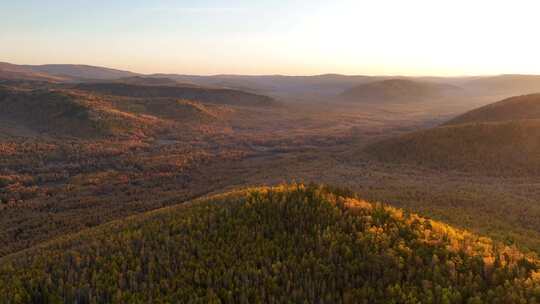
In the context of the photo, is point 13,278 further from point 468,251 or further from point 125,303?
point 468,251

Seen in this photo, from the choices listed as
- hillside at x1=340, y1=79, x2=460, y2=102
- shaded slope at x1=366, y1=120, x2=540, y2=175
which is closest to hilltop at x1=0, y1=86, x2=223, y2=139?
shaded slope at x1=366, y1=120, x2=540, y2=175

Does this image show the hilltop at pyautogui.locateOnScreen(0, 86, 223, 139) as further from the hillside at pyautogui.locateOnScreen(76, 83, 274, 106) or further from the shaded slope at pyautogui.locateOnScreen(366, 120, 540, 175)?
the shaded slope at pyautogui.locateOnScreen(366, 120, 540, 175)

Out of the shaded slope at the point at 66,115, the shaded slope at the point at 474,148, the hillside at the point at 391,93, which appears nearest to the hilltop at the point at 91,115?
the shaded slope at the point at 66,115

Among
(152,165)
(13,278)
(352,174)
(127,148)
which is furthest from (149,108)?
(13,278)

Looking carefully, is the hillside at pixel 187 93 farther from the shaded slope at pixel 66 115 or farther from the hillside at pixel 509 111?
the hillside at pixel 509 111

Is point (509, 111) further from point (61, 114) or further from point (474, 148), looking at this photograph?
point (61, 114)
